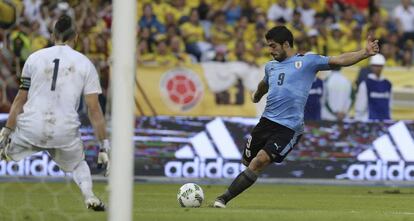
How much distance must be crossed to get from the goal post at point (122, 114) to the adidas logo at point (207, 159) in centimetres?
1077

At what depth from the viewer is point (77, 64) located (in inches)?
439

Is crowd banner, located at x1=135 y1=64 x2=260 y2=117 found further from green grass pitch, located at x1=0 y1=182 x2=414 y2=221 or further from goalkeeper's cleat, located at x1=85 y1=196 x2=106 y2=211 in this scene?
goalkeeper's cleat, located at x1=85 y1=196 x2=106 y2=211

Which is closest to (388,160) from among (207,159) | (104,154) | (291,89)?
(207,159)

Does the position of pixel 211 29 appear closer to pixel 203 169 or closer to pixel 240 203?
pixel 203 169

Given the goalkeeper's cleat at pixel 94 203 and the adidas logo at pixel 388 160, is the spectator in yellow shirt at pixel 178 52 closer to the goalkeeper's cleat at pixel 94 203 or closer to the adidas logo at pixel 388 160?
the adidas logo at pixel 388 160

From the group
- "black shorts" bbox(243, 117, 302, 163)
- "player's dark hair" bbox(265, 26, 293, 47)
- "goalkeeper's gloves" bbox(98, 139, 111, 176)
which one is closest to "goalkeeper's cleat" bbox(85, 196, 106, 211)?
"goalkeeper's gloves" bbox(98, 139, 111, 176)

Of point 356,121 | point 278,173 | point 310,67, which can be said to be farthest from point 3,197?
point 356,121

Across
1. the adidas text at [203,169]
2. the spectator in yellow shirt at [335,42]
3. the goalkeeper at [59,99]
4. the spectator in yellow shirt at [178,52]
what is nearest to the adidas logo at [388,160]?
the adidas text at [203,169]

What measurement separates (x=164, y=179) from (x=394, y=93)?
20.2ft

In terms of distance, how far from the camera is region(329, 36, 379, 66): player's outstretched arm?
11.8 m

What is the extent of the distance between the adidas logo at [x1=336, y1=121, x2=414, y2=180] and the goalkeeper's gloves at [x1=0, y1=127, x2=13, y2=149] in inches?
355

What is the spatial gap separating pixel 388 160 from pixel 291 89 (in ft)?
22.9

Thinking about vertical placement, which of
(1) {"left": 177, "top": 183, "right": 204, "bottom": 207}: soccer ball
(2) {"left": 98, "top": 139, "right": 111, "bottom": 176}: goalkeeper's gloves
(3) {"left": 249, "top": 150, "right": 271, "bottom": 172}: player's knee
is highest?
(2) {"left": 98, "top": 139, "right": 111, "bottom": 176}: goalkeeper's gloves

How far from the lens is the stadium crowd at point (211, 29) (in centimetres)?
2111
